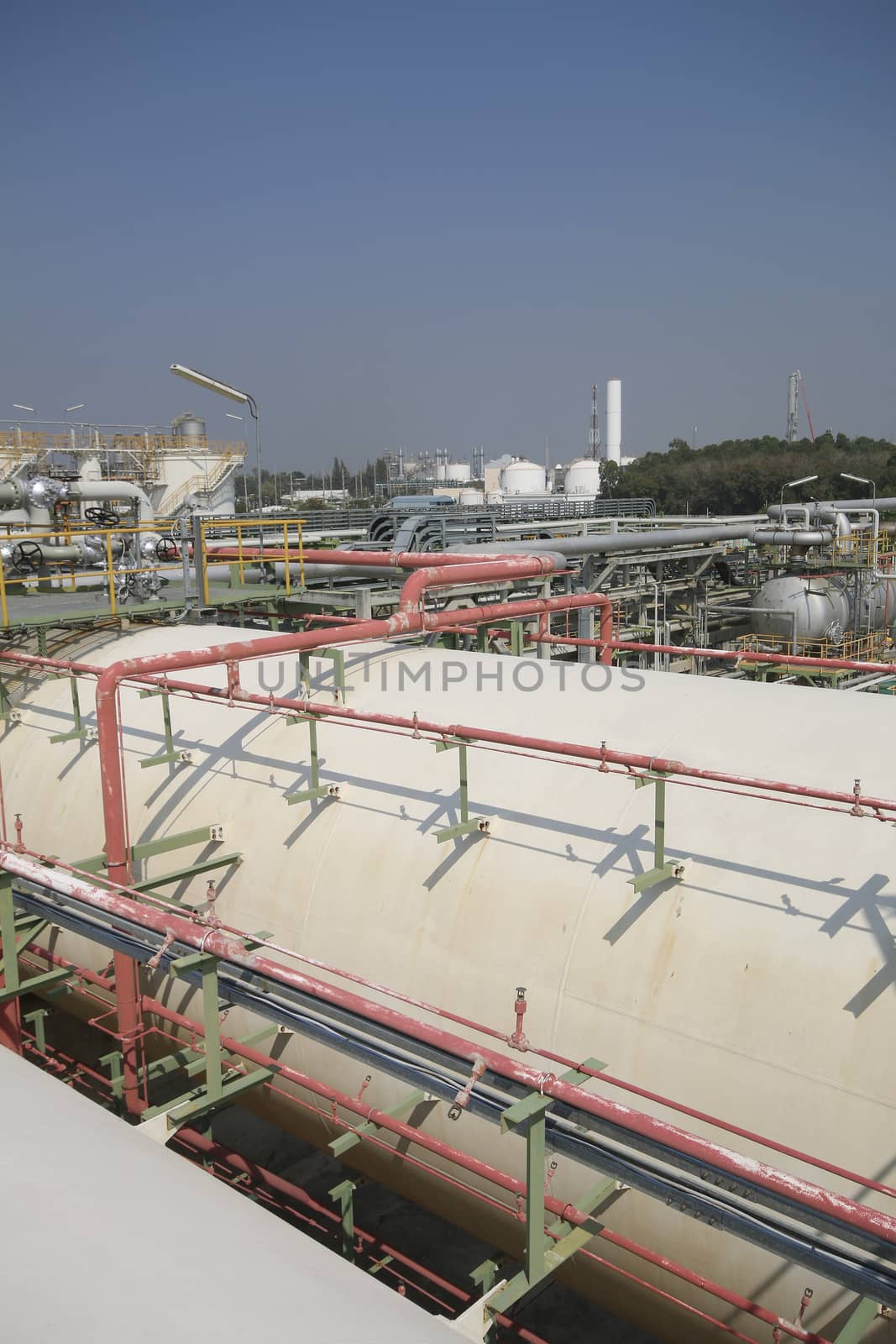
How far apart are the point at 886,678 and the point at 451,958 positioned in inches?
808

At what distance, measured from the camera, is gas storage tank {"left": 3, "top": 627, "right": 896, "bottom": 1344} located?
5.08 meters

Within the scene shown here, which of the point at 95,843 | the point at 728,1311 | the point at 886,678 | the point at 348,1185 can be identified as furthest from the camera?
the point at 886,678

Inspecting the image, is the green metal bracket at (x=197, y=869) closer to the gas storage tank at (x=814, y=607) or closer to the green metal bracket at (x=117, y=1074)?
the green metal bracket at (x=117, y=1074)

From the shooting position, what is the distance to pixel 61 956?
9.03 metres

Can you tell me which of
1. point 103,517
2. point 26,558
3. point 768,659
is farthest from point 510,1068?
point 103,517

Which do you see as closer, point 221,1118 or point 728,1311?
point 728,1311

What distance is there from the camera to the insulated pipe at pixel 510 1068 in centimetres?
339

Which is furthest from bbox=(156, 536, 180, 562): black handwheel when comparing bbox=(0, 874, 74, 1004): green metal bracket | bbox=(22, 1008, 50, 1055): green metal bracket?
bbox=(0, 874, 74, 1004): green metal bracket

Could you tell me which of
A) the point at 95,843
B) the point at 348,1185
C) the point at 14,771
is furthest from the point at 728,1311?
the point at 14,771

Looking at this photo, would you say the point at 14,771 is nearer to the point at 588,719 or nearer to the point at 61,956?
the point at 61,956

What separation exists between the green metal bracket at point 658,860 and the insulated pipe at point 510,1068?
1.63 m

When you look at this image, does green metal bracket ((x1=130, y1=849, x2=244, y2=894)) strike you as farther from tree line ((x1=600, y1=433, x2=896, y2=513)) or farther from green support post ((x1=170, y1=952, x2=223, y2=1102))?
tree line ((x1=600, y1=433, x2=896, y2=513))

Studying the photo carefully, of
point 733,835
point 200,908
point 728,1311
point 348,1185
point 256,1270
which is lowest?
point 348,1185

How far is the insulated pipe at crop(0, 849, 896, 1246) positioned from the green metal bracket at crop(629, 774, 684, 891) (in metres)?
1.63
